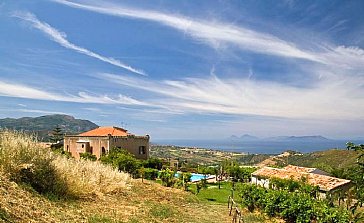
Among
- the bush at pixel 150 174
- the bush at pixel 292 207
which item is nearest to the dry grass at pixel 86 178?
the bush at pixel 292 207

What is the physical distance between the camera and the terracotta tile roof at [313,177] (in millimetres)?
22047

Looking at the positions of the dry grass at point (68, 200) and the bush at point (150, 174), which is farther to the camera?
the bush at point (150, 174)

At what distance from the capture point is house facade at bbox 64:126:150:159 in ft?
91.2

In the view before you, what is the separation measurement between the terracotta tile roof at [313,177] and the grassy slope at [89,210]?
14006 mm

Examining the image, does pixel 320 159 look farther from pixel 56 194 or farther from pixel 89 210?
pixel 56 194

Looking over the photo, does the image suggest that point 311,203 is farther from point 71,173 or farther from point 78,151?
point 78,151

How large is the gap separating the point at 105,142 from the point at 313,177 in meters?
17.3

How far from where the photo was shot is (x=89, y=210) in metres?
7.07

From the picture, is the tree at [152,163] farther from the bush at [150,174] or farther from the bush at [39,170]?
the bush at [39,170]

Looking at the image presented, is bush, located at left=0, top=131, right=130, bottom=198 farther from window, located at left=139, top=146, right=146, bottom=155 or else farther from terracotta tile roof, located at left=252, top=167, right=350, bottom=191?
window, located at left=139, top=146, right=146, bottom=155

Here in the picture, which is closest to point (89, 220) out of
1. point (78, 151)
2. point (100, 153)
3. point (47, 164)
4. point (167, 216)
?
point (47, 164)

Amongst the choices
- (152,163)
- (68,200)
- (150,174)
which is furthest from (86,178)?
(152,163)

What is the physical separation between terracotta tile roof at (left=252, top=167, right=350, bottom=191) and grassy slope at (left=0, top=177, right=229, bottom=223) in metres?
14.0

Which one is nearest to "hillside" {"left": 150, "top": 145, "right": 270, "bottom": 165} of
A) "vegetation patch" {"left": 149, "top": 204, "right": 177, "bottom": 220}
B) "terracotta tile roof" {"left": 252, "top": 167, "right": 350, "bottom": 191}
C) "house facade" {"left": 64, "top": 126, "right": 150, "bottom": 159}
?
"house facade" {"left": 64, "top": 126, "right": 150, "bottom": 159}
